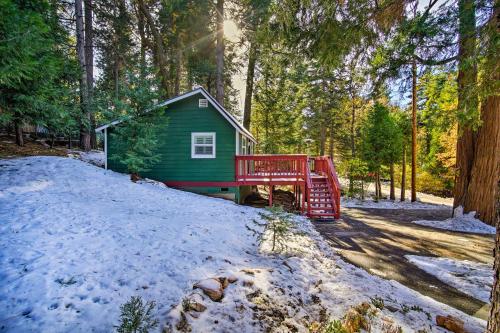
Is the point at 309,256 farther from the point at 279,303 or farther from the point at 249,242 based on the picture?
the point at 279,303

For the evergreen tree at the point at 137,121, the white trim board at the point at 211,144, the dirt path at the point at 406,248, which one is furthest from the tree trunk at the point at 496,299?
the evergreen tree at the point at 137,121

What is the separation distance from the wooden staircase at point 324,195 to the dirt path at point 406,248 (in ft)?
2.09

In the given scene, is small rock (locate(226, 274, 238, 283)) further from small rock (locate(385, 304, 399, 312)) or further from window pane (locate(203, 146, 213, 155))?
window pane (locate(203, 146, 213, 155))

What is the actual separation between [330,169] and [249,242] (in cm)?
671

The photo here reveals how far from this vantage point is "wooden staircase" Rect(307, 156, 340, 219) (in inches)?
392

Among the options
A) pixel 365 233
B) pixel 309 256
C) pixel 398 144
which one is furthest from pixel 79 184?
pixel 398 144

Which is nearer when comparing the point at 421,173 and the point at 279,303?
the point at 279,303

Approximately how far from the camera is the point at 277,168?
11180mm

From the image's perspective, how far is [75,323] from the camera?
2561mm

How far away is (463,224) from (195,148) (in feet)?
35.9

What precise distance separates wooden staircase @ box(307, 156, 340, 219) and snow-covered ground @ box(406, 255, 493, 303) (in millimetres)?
4288

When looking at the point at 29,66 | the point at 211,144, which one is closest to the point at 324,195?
the point at 211,144

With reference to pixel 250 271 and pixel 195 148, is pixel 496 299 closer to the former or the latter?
pixel 250 271

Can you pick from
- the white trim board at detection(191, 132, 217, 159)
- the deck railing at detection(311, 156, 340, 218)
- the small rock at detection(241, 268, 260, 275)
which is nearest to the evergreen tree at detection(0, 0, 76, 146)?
the white trim board at detection(191, 132, 217, 159)
